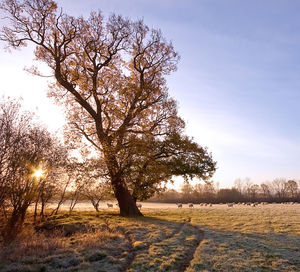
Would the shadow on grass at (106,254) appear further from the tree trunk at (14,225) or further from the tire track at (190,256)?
the tree trunk at (14,225)

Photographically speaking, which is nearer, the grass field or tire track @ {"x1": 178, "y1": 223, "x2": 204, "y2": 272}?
the grass field

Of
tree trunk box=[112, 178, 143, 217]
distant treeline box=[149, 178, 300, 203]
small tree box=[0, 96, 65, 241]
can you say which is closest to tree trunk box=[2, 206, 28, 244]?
small tree box=[0, 96, 65, 241]

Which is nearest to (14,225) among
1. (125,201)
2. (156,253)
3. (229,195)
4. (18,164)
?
(18,164)

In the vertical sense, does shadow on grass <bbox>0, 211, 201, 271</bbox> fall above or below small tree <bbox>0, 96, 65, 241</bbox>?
below

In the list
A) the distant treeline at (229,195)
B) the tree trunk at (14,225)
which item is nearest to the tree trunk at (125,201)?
the tree trunk at (14,225)

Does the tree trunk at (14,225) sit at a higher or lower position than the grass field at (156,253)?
higher

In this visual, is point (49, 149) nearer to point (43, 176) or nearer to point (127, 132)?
point (43, 176)

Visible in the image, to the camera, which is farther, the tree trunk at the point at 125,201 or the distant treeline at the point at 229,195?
the distant treeline at the point at 229,195

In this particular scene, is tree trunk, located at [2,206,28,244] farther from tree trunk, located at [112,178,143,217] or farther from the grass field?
tree trunk, located at [112,178,143,217]

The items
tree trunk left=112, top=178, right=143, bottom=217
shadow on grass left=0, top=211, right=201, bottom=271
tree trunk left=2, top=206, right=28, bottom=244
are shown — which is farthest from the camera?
tree trunk left=112, top=178, right=143, bottom=217

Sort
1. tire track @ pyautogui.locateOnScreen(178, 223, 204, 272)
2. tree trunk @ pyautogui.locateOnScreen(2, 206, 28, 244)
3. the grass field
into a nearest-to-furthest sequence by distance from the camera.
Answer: the grass field → tire track @ pyautogui.locateOnScreen(178, 223, 204, 272) → tree trunk @ pyautogui.locateOnScreen(2, 206, 28, 244)

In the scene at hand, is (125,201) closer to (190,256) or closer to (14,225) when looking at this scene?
(14,225)

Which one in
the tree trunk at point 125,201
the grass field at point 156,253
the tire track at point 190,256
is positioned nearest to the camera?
the grass field at point 156,253

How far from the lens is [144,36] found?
2639 centimetres
